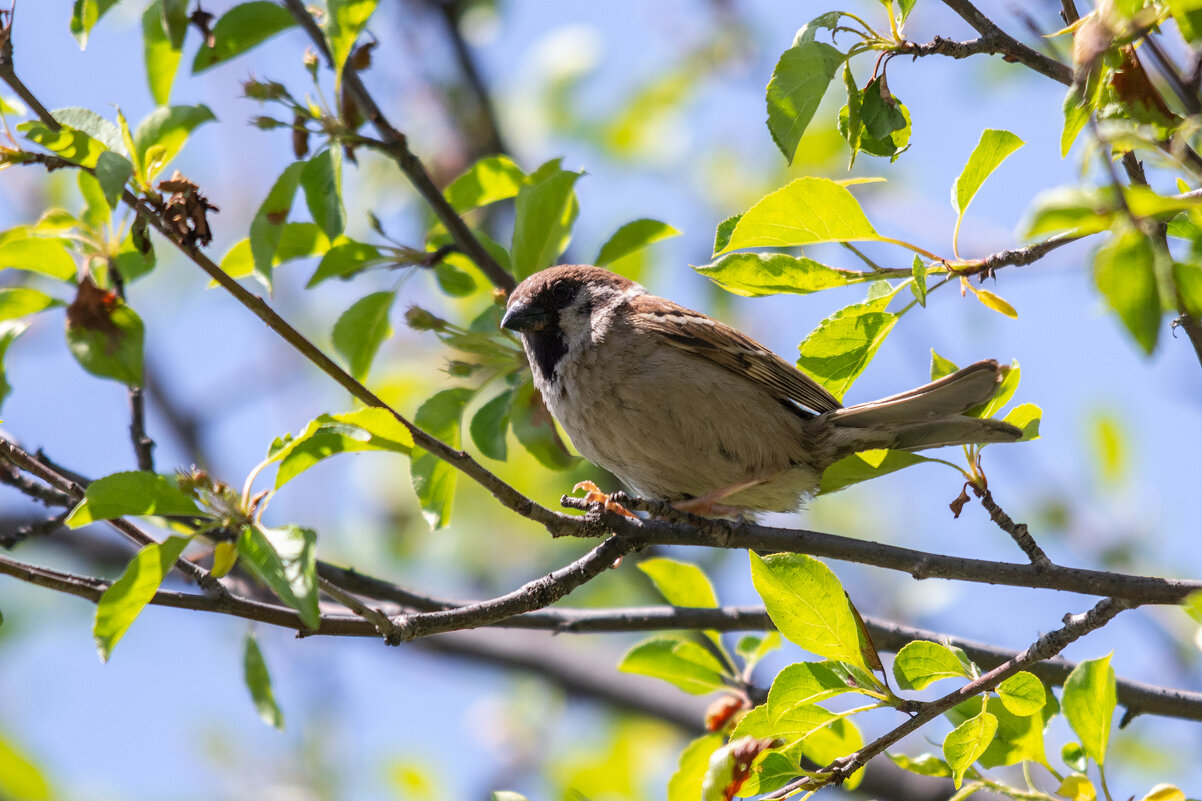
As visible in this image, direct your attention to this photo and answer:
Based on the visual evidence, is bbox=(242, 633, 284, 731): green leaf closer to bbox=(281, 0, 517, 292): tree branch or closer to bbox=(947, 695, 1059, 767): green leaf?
bbox=(281, 0, 517, 292): tree branch

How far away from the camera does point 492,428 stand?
3.78 metres

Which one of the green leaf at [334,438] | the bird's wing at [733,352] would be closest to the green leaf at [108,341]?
the green leaf at [334,438]

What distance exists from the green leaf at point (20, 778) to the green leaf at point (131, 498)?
834 mm

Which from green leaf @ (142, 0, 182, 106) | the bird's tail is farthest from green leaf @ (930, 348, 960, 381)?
green leaf @ (142, 0, 182, 106)

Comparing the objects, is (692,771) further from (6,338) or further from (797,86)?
(6,338)

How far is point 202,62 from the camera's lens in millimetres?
3619

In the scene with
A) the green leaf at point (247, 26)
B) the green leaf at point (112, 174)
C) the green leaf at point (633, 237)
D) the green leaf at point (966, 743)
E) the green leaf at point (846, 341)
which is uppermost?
the green leaf at point (247, 26)

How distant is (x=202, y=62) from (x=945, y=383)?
8.52ft

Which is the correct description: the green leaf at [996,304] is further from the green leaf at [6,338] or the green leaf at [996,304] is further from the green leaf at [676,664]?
the green leaf at [6,338]

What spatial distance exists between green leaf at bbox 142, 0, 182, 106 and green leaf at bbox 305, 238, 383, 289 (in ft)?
2.34

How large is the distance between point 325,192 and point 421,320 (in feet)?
1.64

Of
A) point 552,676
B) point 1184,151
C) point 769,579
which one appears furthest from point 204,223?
point 552,676

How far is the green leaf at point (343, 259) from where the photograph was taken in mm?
3670

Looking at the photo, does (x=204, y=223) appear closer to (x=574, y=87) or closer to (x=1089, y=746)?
(x=1089, y=746)
